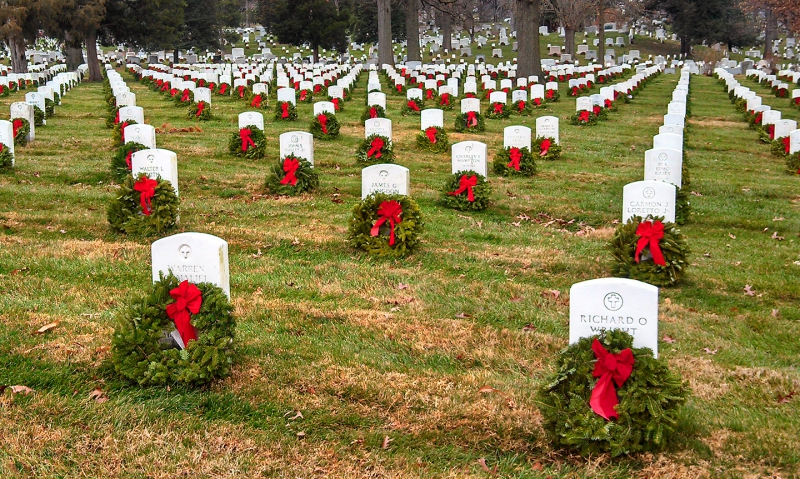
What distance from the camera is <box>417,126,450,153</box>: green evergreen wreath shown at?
17.7 m

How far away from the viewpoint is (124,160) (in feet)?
42.5

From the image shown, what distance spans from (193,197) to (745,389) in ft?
28.8

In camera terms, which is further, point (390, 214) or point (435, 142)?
point (435, 142)

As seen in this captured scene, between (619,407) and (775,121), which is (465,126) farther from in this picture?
(619,407)

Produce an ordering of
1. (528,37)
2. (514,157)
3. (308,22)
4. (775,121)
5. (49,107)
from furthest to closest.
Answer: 1. (308,22)
2. (528,37)
3. (49,107)
4. (775,121)
5. (514,157)

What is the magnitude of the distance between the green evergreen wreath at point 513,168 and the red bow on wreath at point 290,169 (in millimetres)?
4051

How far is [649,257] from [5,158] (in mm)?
10509

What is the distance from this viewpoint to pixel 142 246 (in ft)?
→ 32.0

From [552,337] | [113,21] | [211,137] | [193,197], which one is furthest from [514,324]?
[113,21]

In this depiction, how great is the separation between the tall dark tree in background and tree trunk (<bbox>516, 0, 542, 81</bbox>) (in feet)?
64.7

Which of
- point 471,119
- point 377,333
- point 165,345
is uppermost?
point 471,119

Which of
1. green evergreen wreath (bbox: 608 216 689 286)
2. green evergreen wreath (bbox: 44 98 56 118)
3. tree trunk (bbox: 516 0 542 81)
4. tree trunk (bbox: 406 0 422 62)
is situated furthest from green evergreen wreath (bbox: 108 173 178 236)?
tree trunk (bbox: 406 0 422 62)

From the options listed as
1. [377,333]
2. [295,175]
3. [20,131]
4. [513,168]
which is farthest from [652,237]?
[20,131]

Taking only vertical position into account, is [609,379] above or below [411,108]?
below
